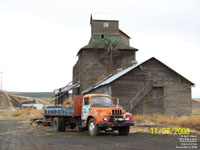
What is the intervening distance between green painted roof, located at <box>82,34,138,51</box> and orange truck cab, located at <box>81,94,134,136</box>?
24685 millimetres

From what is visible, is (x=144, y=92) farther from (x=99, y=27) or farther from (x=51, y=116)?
(x=99, y=27)

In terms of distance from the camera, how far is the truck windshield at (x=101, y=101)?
53.4 ft

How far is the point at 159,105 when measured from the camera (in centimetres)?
3122

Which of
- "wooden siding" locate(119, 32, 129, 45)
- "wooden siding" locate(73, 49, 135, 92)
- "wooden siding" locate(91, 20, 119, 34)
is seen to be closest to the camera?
"wooden siding" locate(73, 49, 135, 92)

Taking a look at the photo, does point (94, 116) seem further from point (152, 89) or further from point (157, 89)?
point (157, 89)

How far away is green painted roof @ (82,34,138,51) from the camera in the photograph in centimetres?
4131

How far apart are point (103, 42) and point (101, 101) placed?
87.1 ft

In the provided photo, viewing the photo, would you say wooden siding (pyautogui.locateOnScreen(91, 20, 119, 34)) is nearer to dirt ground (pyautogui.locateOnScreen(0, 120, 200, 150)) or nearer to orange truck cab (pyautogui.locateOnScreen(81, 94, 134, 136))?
orange truck cab (pyautogui.locateOnScreen(81, 94, 134, 136))

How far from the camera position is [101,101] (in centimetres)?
1681

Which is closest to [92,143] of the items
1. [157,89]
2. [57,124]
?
[57,124]

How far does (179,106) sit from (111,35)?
1744 centimetres

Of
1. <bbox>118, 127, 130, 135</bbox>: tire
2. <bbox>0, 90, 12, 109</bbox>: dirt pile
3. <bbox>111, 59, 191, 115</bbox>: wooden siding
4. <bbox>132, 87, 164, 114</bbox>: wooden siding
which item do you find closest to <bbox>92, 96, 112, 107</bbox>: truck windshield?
<bbox>118, 127, 130, 135</bbox>: tire

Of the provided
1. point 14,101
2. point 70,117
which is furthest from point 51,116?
point 14,101

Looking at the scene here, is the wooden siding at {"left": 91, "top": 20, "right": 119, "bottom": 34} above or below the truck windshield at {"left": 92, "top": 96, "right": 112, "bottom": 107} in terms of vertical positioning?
above
